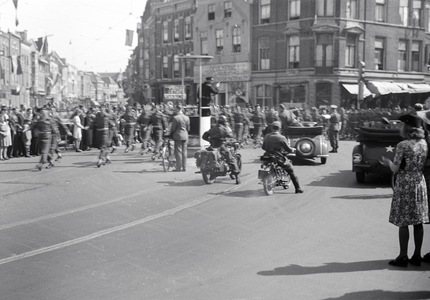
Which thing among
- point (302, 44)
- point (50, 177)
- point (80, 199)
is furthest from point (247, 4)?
point (80, 199)

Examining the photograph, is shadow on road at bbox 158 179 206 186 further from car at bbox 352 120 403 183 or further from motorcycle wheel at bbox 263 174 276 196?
car at bbox 352 120 403 183

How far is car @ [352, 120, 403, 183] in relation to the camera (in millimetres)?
13180

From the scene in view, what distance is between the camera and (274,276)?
246 inches

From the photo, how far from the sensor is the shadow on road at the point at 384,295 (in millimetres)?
5555

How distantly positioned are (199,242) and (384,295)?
2914mm

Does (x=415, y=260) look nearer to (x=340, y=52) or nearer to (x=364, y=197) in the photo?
(x=364, y=197)

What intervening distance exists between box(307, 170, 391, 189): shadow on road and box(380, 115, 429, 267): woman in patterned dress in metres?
6.58

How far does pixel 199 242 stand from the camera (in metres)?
7.86

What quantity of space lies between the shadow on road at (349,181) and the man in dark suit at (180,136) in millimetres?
4062

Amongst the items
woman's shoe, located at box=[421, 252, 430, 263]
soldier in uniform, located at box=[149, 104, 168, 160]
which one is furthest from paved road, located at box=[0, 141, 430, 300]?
soldier in uniform, located at box=[149, 104, 168, 160]

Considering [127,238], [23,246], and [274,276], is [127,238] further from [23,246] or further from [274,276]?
[274,276]

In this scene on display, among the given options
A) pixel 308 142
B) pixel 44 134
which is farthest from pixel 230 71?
pixel 44 134

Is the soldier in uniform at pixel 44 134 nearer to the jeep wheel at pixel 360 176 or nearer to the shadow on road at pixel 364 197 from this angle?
the jeep wheel at pixel 360 176

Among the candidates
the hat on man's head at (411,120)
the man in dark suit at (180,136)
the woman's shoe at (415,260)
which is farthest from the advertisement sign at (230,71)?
the woman's shoe at (415,260)
